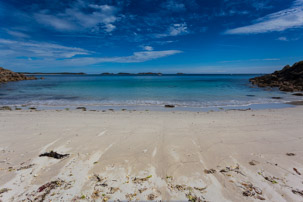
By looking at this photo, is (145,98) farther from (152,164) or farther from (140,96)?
(152,164)

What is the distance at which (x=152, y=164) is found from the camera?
3.83 metres

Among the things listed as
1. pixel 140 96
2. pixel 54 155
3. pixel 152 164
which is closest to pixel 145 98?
pixel 140 96

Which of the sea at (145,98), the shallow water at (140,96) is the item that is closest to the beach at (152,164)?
the sea at (145,98)

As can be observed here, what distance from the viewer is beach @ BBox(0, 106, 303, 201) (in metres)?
2.87

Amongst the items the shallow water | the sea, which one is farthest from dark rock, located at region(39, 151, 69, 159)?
the shallow water

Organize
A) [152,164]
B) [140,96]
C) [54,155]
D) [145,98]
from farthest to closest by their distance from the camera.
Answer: [140,96] → [145,98] → [54,155] → [152,164]

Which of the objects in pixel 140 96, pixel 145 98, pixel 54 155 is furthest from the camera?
pixel 140 96

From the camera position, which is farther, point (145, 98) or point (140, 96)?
point (140, 96)

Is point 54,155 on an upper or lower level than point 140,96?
lower

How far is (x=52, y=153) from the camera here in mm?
4227

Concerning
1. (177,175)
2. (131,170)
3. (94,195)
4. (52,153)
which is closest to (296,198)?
(177,175)

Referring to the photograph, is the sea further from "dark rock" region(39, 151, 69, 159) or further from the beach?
"dark rock" region(39, 151, 69, 159)

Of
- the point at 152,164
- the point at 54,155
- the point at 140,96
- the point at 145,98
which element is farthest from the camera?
the point at 140,96

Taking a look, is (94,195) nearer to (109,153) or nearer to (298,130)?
(109,153)
